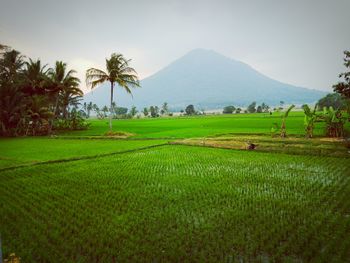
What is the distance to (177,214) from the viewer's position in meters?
5.48

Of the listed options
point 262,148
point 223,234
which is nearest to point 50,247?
point 223,234

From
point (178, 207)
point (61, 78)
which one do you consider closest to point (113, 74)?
point (61, 78)

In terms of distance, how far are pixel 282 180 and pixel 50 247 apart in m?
6.59

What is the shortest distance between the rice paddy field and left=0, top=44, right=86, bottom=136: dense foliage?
604 inches

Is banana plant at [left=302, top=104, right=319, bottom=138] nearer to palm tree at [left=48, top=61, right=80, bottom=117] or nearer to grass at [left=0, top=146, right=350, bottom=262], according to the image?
grass at [left=0, top=146, right=350, bottom=262]

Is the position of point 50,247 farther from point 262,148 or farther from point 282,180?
point 262,148

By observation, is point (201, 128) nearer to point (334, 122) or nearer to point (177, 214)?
point (334, 122)

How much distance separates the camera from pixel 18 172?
31.2ft

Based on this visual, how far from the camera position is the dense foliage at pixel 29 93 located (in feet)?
77.2

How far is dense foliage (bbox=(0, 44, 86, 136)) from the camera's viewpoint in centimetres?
2353

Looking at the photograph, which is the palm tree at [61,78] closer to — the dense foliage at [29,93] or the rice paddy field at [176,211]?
the dense foliage at [29,93]

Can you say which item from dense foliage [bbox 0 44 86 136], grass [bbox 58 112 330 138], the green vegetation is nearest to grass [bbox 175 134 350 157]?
the green vegetation

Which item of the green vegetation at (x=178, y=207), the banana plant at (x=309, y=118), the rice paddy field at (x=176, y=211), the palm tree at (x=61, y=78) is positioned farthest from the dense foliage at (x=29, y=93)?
the banana plant at (x=309, y=118)

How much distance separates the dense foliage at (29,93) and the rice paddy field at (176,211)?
50.4ft
